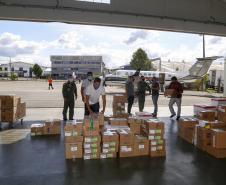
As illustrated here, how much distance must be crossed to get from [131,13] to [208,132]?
5229mm

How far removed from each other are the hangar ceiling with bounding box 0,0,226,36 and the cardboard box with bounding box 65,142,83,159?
4.91 metres

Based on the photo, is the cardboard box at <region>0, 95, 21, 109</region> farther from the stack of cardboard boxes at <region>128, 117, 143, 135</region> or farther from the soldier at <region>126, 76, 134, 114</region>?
the soldier at <region>126, 76, 134, 114</region>

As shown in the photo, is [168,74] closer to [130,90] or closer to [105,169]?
[130,90]

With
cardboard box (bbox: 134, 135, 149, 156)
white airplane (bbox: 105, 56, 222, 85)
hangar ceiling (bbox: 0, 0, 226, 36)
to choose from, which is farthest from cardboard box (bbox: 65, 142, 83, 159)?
white airplane (bbox: 105, 56, 222, 85)

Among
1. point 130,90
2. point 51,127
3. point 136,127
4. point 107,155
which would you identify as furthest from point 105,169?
point 130,90

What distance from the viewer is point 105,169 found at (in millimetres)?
5609

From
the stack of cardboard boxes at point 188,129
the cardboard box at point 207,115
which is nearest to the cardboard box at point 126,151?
the stack of cardboard boxes at point 188,129

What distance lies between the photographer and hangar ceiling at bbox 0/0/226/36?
30.5ft

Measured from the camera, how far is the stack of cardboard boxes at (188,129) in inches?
308

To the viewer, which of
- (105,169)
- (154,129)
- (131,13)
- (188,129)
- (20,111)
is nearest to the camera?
(105,169)

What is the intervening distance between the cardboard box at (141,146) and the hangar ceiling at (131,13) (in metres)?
4.99

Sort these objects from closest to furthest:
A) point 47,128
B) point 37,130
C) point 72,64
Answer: point 37,130, point 47,128, point 72,64

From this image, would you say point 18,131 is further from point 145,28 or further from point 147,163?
point 145,28

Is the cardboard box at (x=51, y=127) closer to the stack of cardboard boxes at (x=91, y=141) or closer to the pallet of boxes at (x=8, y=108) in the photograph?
the pallet of boxes at (x=8, y=108)
